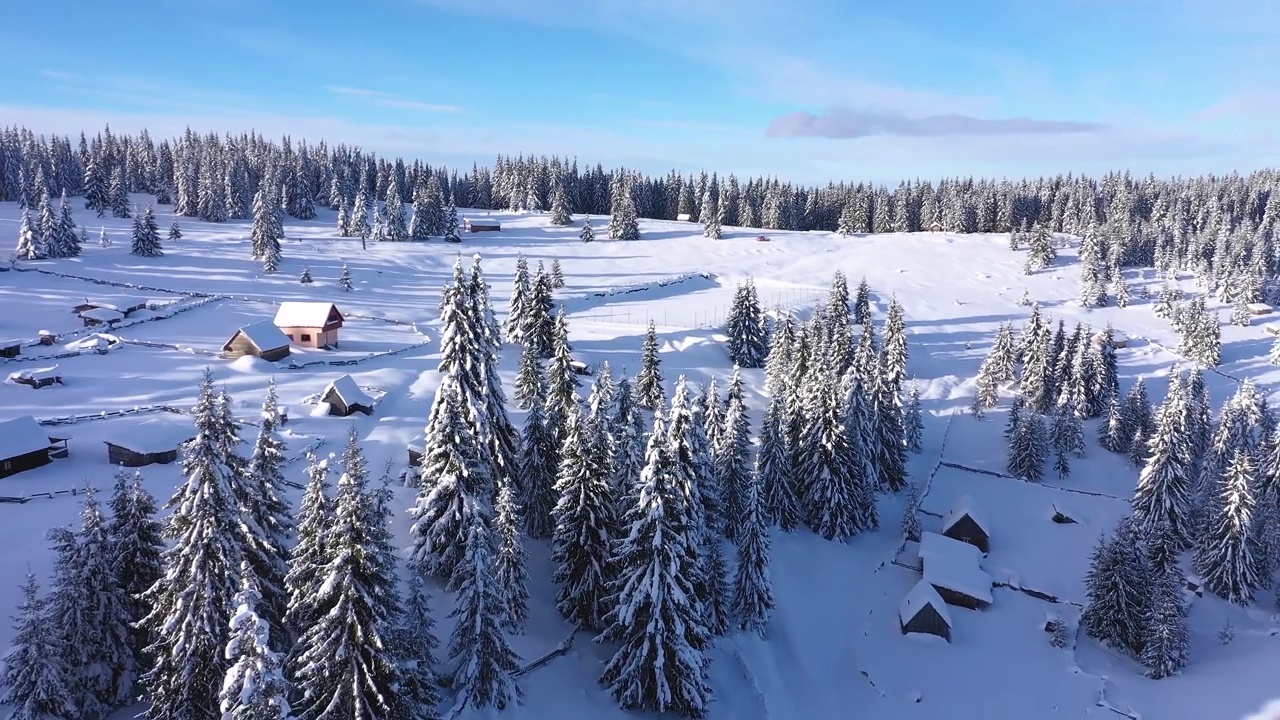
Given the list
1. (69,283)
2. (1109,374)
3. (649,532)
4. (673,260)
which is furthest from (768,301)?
(69,283)

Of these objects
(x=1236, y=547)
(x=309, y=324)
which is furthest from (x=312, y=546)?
(x=1236, y=547)

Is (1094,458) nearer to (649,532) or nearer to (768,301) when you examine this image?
(768,301)

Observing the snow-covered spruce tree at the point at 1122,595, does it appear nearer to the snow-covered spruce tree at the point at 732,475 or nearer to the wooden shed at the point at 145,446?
the snow-covered spruce tree at the point at 732,475

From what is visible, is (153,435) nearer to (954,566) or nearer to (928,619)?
(928,619)

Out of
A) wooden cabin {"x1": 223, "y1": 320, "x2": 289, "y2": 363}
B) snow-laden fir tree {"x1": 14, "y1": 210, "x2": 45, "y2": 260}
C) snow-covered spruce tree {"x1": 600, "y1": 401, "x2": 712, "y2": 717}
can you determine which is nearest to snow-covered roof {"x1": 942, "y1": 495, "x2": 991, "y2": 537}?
snow-covered spruce tree {"x1": 600, "y1": 401, "x2": 712, "y2": 717}

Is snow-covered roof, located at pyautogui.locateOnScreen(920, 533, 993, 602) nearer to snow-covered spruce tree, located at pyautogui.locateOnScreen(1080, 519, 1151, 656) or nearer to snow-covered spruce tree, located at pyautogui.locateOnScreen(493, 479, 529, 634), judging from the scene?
snow-covered spruce tree, located at pyautogui.locateOnScreen(1080, 519, 1151, 656)
